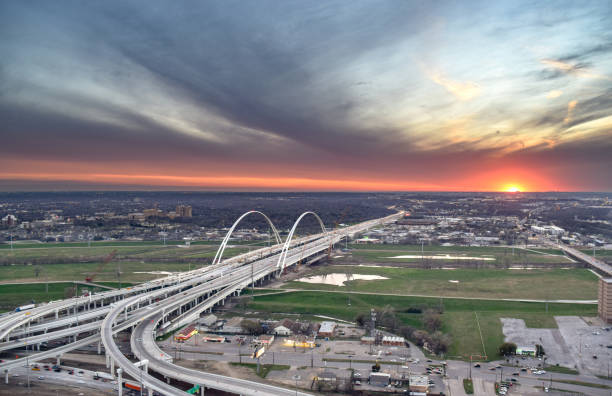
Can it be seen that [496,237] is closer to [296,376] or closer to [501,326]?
[501,326]

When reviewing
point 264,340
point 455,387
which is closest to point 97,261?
point 264,340

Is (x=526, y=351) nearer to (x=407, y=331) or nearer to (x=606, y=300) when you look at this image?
(x=407, y=331)

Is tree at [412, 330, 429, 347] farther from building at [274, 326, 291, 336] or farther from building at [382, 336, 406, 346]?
building at [274, 326, 291, 336]

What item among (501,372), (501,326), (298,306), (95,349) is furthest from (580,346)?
(95,349)

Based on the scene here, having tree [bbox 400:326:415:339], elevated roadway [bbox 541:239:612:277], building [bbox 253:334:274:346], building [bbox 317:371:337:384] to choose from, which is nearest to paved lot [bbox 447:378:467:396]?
building [bbox 317:371:337:384]

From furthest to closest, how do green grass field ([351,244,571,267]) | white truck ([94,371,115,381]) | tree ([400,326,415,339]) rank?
1. green grass field ([351,244,571,267])
2. tree ([400,326,415,339])
3. white truck ([94,371,115,381])

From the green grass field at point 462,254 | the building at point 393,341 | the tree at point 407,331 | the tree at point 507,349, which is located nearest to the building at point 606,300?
the tree at point 507,349

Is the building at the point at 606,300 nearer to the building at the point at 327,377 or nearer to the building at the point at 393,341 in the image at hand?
the building at the point at 393,341
